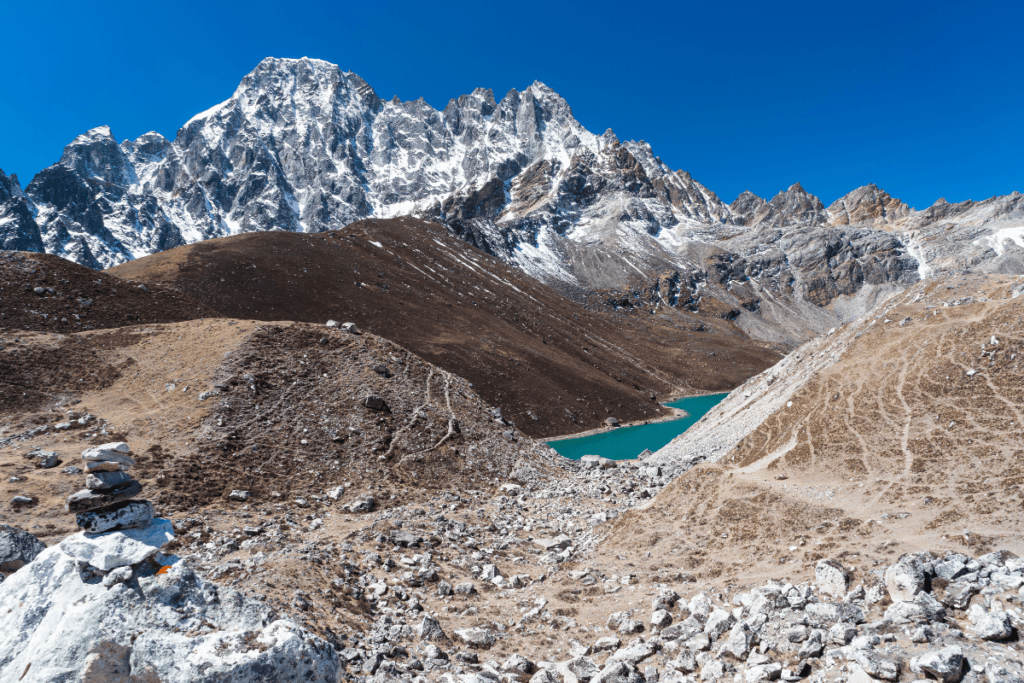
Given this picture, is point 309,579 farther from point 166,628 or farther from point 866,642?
point 866,642

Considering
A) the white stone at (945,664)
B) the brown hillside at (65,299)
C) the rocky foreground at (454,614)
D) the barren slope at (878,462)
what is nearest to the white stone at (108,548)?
the rocky foreground at (454,614)

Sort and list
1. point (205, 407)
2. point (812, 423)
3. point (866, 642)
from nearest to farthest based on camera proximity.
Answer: point (866, 642), point (205, 407), point (812, 423)

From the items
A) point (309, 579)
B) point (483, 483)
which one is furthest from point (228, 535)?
point (483, 483)

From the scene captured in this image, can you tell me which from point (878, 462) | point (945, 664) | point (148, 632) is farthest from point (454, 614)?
point (878, 462)

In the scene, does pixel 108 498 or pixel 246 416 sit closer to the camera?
pixel 108 498

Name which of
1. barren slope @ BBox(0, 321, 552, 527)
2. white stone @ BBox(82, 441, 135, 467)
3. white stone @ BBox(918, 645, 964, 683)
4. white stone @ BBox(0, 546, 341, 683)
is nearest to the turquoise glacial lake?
barren slope @ BBox(0, 321, 552, 527)

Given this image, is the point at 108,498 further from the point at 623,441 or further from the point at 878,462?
the point at 623,441

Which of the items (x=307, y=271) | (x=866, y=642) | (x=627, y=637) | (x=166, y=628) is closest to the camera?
(x=166, y=628)
